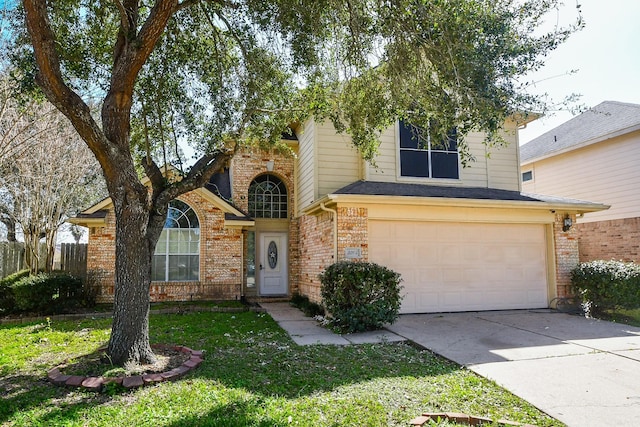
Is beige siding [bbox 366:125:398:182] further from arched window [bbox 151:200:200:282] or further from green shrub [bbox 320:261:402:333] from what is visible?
arched window [bbox 151:200:200:282]

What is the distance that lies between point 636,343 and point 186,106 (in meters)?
9.26

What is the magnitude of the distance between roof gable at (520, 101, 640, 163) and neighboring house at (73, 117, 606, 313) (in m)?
3.66

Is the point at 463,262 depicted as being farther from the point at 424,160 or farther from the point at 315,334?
the point at 315,334

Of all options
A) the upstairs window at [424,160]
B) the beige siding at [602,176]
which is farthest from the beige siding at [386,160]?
the beige siding at [602,176]

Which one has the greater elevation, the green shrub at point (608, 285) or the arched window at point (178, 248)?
the arched window at point (178, 248)

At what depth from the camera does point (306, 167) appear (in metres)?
12.5

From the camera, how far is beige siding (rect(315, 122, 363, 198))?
1143 cm

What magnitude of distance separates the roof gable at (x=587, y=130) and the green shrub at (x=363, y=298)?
9076mm

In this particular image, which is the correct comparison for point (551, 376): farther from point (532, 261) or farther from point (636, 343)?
point (532, 261)

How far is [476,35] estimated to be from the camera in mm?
5742

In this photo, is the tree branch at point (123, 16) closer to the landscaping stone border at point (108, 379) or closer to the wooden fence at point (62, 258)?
the landscaping stone border at point (108, 379)

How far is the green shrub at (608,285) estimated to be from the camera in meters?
9.68

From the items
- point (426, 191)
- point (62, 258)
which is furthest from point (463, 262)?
point (62, 258)

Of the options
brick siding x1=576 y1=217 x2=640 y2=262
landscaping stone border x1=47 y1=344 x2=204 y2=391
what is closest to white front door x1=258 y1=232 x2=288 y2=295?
landscaping stone border x1=47 y1=344 x2=204 y2=391
